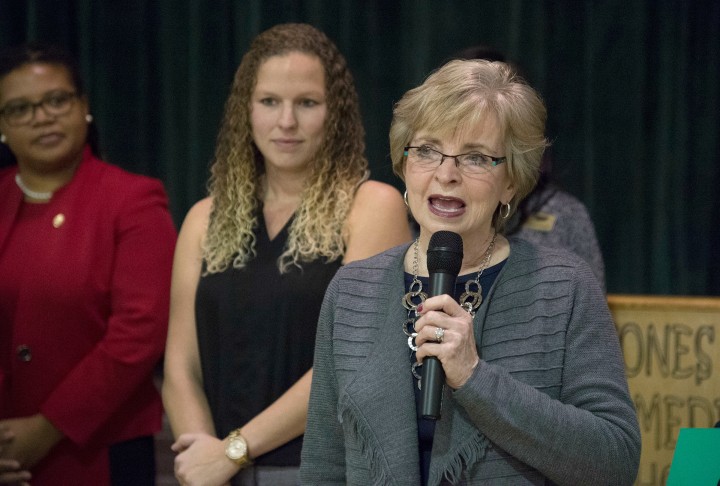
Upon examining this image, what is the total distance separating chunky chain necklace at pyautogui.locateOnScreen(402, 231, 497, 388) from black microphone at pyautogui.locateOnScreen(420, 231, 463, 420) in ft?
0.53

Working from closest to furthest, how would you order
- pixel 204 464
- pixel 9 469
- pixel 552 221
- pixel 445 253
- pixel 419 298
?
pixel 445 253, pixel 419 298, pixel 204 464, pixel 9 469, pixel 552 221

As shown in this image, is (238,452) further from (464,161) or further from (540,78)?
(540,78)

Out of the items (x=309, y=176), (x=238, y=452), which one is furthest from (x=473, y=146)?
(x=238, y=452)

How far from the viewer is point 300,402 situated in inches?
94.2

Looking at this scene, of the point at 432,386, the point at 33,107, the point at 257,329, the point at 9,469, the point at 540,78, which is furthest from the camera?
the point at 540,78

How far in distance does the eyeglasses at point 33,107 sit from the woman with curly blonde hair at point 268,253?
0.55 metres

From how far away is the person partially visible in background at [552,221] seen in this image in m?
3.03

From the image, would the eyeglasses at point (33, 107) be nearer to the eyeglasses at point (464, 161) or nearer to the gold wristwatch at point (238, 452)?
the gold wristwatch at point (238, 452)

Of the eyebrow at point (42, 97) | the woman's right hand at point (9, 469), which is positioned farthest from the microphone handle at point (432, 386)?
the eyebrow at point (42, 97)

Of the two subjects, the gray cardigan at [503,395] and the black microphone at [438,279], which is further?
the gray cardigan at [503,395]

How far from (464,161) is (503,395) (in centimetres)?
42

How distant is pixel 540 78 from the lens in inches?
175

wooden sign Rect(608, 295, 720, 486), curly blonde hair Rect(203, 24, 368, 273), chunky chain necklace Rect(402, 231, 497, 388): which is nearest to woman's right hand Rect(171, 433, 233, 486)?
curly blonde hair Rect(203, 24, 368, 273)

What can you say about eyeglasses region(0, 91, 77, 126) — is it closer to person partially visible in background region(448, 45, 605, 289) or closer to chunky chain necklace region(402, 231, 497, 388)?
person partially visible in background region(448, 45, 605, 289)
